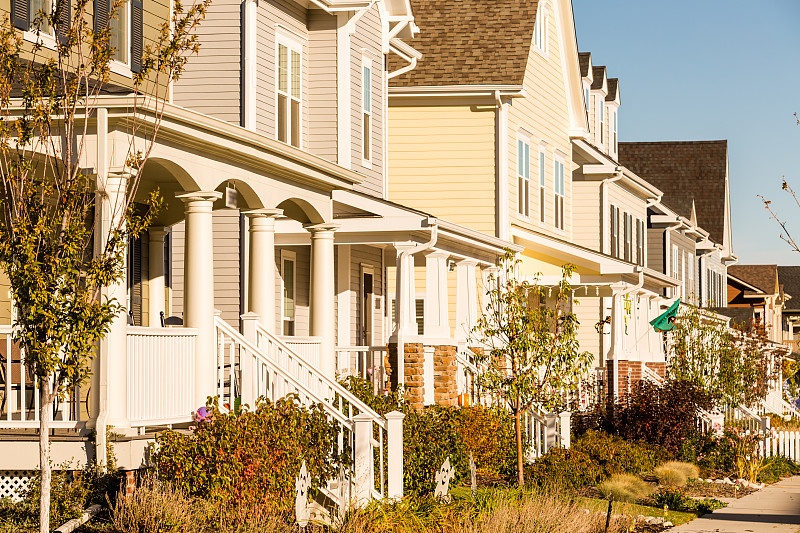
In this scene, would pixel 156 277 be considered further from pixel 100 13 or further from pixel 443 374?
pixel 443 374

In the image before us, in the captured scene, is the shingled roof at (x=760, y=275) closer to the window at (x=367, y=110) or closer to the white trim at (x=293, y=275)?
the window at (x=367, y=110)

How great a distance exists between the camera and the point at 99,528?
10.3 meters

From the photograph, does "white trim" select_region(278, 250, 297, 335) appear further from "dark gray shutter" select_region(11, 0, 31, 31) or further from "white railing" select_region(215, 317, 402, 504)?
"dark gray shutter" select_region(11, 0, 31, 31)

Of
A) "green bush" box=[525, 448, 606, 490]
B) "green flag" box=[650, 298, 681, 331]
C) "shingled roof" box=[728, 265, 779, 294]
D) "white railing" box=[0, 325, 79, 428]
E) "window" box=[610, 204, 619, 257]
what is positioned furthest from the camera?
"shingled roof" box=[728, 265, 779, 294]

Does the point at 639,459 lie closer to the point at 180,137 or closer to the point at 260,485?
the point at 260,485

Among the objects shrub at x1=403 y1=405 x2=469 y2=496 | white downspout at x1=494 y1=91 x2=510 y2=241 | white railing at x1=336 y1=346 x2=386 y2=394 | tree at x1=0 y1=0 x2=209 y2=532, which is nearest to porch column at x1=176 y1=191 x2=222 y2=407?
tree at x1=0 y1=0 x2=209 y2=532

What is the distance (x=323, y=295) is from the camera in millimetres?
15484

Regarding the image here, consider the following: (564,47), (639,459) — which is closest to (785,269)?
(564,47)

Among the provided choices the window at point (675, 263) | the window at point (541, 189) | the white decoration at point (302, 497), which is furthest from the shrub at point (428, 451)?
the window at point (675, 263)

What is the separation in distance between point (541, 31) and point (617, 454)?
43.7 ft

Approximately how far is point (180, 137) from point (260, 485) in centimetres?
364

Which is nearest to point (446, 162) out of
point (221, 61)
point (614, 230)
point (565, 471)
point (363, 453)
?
point (221, 61)

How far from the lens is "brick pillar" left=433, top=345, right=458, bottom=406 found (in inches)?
738

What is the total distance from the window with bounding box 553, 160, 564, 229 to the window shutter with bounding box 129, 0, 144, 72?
48.7ft
